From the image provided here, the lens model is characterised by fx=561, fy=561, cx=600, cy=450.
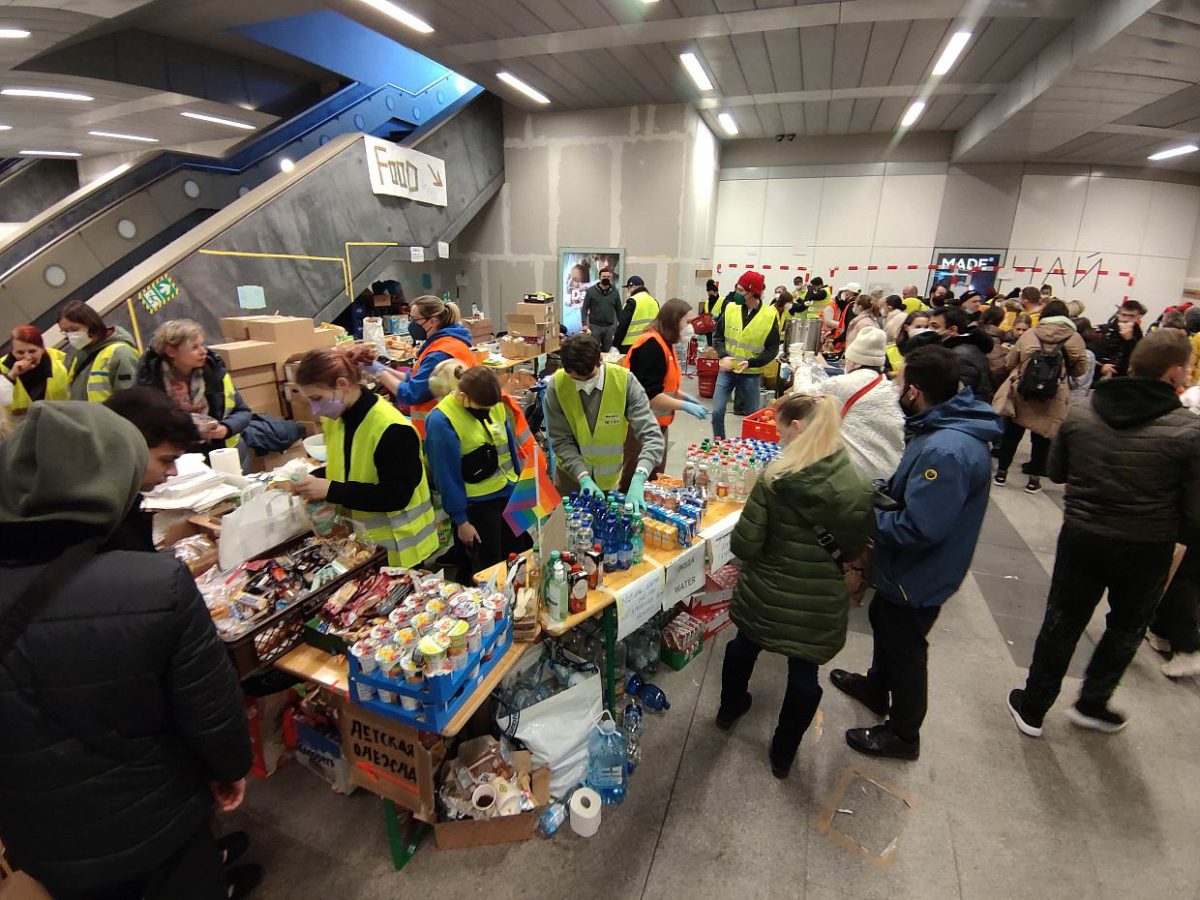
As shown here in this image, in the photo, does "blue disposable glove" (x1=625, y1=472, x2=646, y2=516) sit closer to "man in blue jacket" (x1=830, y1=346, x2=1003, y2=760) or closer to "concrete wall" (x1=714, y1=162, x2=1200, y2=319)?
"man in blue jacket" (x1=830, y1=346, x2=1003, y2=760)

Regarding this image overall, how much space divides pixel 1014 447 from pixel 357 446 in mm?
6038

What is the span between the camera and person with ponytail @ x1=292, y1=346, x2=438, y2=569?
2.15 meters

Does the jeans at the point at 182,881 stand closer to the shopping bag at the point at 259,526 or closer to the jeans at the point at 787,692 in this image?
the shopping bag at the point at 259,526

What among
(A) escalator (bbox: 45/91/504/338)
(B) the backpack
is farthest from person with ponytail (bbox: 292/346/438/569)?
(B) the backpack

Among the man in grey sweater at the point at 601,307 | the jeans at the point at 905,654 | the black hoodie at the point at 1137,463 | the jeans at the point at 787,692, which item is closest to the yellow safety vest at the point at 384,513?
the jeans at the point at 787,692

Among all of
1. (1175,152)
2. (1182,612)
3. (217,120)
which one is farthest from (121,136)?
(1175,152)

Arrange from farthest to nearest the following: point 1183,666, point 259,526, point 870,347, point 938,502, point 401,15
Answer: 1. point 401,15
2. point 870,347
3. point 1183,666
4. point 259,526
5. point 938,502

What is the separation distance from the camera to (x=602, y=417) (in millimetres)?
3033

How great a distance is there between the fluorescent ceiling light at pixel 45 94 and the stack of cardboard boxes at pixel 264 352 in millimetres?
5450

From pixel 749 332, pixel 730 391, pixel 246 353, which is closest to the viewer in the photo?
pixel 246 353

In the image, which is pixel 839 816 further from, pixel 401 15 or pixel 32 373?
pixel 401 15

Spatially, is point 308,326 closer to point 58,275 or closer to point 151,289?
point 151,289

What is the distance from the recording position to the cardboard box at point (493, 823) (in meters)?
2.04

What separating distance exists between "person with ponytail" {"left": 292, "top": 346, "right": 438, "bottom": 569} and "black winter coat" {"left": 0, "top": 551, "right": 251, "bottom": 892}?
106 centimetres
